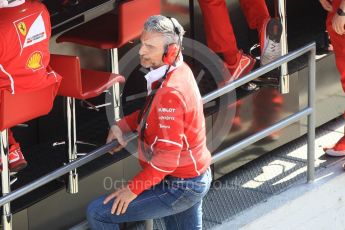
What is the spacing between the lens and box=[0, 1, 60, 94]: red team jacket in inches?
198

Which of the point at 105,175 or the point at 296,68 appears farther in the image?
the point at 296,68

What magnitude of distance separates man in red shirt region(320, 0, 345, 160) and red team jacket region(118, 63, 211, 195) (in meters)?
1.71

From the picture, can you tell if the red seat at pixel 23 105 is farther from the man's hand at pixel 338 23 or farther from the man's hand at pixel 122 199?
the man's hand at pixel 338 23

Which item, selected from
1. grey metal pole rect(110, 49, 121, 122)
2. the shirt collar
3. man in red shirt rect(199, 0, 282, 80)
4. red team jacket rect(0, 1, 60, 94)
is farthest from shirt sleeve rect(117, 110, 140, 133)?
man in red shirt rect(199, 0, 282, 80)

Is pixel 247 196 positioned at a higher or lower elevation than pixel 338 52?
lower

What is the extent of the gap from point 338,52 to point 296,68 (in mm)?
368

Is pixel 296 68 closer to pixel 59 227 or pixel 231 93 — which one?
→ pixel 231 93

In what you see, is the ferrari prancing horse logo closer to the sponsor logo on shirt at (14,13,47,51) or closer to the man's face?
the sponsor logo on shirt at (14,13,47,51)

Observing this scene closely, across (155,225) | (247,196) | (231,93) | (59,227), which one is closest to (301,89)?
(231,93)

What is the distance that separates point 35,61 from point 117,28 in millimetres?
931

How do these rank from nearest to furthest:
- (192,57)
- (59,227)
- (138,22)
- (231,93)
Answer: (59,227) → (138,22) → (231,93) → (192,57)

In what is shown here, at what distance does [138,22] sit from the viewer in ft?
19.2

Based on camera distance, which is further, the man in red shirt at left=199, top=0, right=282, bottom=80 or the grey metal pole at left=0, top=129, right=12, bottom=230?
the man in red shirt at left=199, top=0, right=282, bottom=80

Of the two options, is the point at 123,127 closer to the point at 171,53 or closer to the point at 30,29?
the point at 171,53
